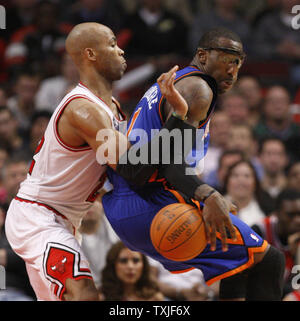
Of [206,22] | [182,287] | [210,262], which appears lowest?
[182,287]

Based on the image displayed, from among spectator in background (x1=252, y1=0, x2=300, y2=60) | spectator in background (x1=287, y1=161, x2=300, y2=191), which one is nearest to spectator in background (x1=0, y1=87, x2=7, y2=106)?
spectator in background (x1=252, y1=0, x2=300, y2=60)

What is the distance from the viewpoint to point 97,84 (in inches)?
164

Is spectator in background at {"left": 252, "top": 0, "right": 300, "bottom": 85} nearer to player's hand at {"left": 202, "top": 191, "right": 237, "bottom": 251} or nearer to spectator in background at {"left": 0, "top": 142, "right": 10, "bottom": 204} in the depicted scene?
spectator in background at {"left": 0, "top": 142, "right": 10, "bottom": 204}

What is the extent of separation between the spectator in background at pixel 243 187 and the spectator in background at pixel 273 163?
3.08 feet

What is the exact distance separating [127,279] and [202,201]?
77.3 inches

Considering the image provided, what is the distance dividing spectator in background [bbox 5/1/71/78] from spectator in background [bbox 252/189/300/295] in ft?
13.7

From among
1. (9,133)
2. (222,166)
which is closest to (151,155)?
(222,166)

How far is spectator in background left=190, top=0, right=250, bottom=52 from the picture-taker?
8.93 metres

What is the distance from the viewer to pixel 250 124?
8.08 metres

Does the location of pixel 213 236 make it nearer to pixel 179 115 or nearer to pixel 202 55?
pixel 179 115

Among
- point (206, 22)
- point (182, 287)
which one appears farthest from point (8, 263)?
point (206, 22)

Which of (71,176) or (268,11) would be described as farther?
(268,11)

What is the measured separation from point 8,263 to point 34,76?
3752 millimetres
